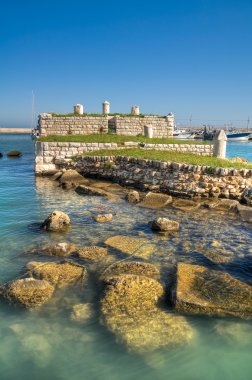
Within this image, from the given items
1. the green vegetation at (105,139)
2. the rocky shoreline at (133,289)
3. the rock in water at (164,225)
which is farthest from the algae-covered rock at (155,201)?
the green vegetation at (105,139)

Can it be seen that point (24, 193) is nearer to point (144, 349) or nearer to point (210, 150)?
point (144, 349)

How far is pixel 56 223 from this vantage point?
9.45 meters

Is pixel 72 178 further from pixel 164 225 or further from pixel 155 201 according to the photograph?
pixel 164 225

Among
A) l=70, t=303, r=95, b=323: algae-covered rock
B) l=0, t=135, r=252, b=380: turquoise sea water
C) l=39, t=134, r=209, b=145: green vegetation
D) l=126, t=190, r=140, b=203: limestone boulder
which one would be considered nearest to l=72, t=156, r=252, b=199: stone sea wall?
l=126, t=190, r=140, b=203: limestone boulder

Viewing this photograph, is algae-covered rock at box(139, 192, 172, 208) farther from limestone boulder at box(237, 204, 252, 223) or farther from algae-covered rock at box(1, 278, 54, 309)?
algae-covered rock at box(1, 278, 54, 309)

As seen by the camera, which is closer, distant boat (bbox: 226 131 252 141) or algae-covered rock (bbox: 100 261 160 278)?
algae-covered rock (bbox: 100 261 160 278)

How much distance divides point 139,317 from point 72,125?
70.0 feet

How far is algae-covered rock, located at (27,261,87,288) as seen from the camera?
6266 mm

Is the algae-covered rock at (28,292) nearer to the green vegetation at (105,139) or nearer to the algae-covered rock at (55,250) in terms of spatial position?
the algae-covered rock at (55,250)

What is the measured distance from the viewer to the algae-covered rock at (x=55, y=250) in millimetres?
7602

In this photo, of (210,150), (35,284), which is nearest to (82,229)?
(35,284)

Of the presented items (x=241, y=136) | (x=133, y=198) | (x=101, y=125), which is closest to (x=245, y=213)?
(x=133, y=198)

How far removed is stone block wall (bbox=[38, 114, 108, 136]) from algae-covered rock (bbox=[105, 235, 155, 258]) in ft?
57.6

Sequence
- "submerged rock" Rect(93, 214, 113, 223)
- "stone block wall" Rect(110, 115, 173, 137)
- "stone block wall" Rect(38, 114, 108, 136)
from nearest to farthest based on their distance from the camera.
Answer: "submerged rock" Rect(93, 214, 113, 223) → "stone block wall" Rect(38, 114, 108, 136) → "stone block wall" Rect(110, 115, 173, 137)
